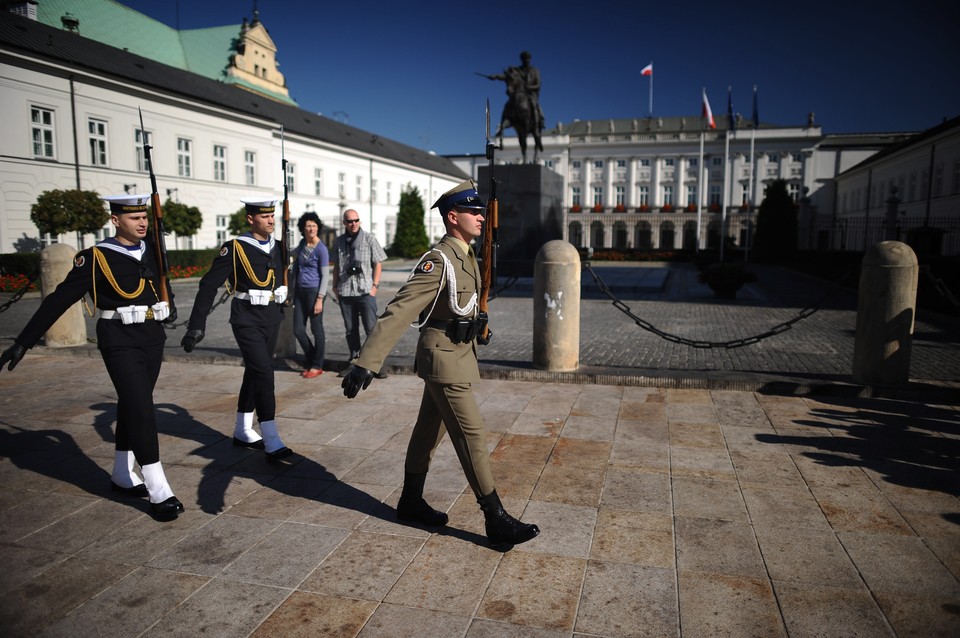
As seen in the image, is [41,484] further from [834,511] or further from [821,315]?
[821,315]

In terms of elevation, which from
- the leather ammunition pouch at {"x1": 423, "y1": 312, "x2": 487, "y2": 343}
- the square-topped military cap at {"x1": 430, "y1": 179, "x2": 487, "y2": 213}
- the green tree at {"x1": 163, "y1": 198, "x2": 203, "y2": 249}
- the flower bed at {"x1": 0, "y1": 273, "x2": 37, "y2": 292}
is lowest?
the flower bed at {"x1": 0, "y1": 273, "x2": 37, "y2": 292}

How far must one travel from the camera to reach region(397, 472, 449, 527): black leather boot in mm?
3756

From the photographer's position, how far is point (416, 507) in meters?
3.77

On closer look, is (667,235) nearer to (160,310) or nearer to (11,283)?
(11,283)

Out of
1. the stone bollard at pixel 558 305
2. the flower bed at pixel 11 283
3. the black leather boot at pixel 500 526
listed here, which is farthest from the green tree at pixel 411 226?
the black leather boot at pixel 500 526

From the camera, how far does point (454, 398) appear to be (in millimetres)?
3484

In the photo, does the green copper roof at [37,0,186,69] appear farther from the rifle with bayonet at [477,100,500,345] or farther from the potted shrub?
the rifle with bayonet at [477,100,500,345]

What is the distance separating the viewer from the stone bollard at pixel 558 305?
759 centimetres

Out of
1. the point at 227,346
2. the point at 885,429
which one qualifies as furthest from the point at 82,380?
the point at 885,429

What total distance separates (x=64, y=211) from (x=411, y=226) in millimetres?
26768

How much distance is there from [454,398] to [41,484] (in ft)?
9.88

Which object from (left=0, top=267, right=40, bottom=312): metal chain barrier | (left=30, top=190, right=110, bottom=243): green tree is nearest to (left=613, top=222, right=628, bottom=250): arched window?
(left=30, top=190, right=110, bottom=243): green tree

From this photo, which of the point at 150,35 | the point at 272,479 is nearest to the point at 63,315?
the point at 272,479

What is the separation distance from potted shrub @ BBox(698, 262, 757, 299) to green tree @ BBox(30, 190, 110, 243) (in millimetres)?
22205
